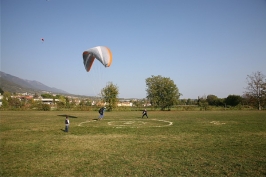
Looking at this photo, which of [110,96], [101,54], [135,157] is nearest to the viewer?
[135,157]

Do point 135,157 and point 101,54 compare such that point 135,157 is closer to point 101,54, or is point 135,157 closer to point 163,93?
point 101,54

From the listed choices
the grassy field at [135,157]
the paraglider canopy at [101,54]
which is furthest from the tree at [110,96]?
the grassy field at [135,157]

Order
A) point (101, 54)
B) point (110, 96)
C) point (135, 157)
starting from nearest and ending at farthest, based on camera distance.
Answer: point (135, 157) < point (101, 54) < point (110, 96)

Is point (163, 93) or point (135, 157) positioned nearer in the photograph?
point (135, 157)

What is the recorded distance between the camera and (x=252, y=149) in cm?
1035

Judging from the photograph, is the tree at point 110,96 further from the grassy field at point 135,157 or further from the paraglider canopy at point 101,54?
the grassy field at point 135,157

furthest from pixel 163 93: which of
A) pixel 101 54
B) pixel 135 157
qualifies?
pixel 135 157

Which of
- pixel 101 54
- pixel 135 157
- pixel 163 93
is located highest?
pixel 101 54

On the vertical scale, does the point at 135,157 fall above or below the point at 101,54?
below

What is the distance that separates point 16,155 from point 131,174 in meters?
6.42

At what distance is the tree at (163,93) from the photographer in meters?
59.3

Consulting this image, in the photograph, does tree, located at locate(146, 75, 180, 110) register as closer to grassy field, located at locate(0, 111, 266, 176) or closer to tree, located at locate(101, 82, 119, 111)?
tree, located at locate(101, 82, 119, 111)

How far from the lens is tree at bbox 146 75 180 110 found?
59.3 meters

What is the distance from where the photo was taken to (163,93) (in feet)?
196
